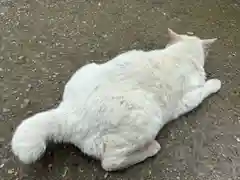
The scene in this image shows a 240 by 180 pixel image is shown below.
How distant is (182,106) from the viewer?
7.64 ft

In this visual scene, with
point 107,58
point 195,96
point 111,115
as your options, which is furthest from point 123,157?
point 107,58

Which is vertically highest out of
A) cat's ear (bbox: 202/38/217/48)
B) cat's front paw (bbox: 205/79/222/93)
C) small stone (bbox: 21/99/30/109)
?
cat's ear (bbox: 202/38/217/48)

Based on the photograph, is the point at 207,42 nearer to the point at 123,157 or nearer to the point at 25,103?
the point at 123,157

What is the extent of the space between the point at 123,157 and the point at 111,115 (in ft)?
0.71

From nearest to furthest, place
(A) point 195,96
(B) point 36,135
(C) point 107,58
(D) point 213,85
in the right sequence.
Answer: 1. (B) point 36,135
2. (A) point 195,96
3. (D) point 213,85
4. (C) point 107,58

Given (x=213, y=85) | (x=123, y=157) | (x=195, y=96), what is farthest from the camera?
(x=213, y=85)

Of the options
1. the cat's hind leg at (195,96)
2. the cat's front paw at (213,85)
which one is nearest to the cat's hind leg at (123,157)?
the cat's hind leg at (195,96)

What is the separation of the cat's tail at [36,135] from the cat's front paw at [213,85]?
0.97 metres

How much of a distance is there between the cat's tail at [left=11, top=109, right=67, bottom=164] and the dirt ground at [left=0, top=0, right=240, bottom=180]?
0.20 meters

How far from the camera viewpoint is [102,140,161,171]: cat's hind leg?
6.53 ft

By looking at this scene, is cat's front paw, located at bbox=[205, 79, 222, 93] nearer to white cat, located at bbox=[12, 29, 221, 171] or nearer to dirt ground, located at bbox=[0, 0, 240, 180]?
dirt ground, located at bbox=[0, 0, 240, 180]

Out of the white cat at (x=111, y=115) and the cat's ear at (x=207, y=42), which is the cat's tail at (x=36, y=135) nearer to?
the white cat at (x=111, y=115)

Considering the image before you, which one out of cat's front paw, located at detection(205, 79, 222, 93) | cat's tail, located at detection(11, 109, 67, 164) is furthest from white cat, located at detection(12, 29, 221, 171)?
cat's front paw, located at detection(205, 79, 222, 93)

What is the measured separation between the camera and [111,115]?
78.3 inches
